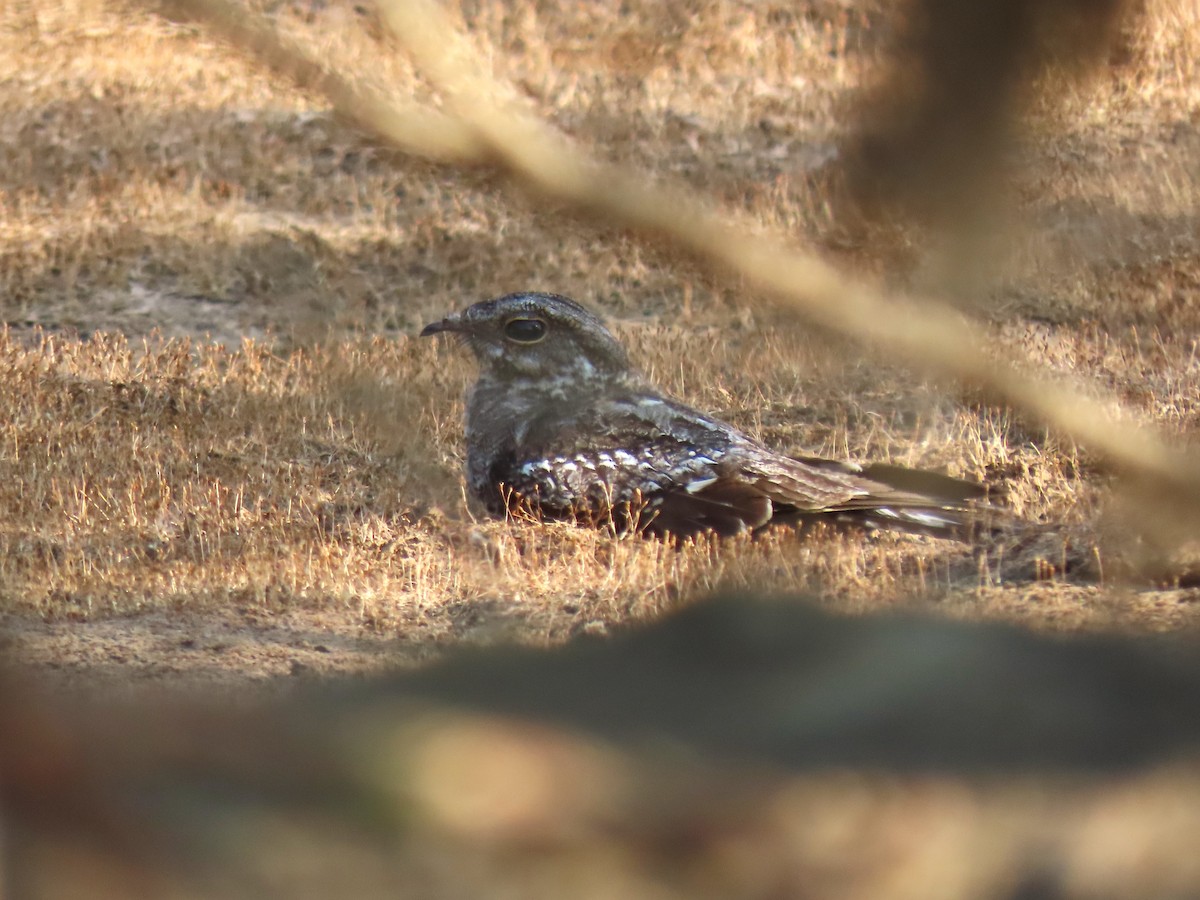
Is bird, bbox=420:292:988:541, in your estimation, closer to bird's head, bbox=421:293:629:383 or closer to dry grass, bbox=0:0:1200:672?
bird's head, bbox=421:293:629:383

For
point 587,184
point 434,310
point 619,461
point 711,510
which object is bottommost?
point 711,510

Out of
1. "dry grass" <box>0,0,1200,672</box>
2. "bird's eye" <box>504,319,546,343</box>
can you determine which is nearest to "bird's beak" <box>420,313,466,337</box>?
"bird's eye" <box>504,319,546,343</box>

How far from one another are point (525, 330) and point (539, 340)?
0.08 m

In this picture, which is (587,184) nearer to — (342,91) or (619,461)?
(342,91)

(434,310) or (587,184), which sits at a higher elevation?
(434,310)

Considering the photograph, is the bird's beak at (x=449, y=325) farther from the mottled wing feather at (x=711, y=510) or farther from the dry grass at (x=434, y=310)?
the mottled wing feather at (x=711, y=510)

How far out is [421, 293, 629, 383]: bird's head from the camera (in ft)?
21.7

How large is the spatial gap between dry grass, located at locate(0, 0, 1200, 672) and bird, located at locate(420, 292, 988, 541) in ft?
0.78

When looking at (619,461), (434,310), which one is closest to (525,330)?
(619,461)

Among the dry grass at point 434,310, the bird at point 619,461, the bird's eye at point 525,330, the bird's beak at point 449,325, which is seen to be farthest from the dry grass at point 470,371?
the bird's eye at point 525,330

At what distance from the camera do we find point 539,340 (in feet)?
21.7

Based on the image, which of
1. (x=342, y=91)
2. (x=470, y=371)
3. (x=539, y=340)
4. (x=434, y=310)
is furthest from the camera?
(x=434, y=310)

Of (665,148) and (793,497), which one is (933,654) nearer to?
(793,497)

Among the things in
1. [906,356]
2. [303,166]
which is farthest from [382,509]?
[303,166]
